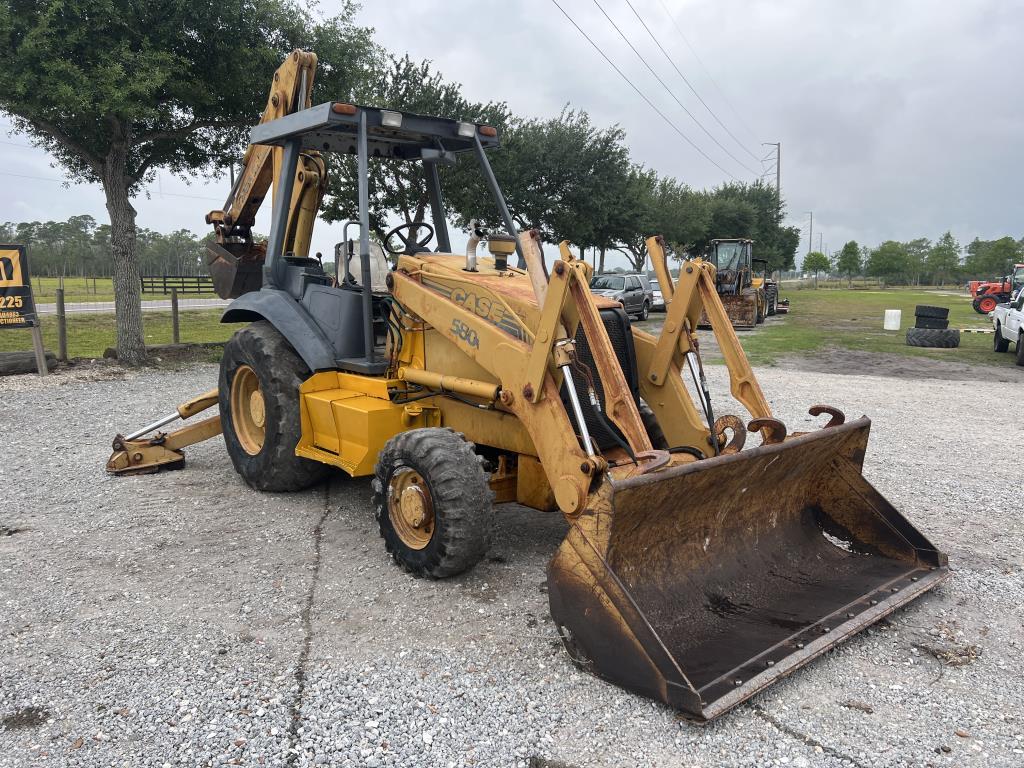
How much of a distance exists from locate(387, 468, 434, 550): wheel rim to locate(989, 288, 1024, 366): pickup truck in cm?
1513

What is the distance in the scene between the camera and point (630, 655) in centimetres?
311

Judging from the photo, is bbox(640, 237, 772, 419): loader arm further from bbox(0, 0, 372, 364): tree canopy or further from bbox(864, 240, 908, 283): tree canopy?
bbox(864, 240, 908, 283): tree canopy

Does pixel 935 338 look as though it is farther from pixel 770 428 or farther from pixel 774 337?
pixel 770 428

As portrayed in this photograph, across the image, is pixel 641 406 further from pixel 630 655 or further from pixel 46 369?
pixel 46 369

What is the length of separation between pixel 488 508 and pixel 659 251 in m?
1.94

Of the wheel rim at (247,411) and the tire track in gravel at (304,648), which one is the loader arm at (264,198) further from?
the tire track in gravel at (304,648)

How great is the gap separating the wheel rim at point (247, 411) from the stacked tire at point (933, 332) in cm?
1693

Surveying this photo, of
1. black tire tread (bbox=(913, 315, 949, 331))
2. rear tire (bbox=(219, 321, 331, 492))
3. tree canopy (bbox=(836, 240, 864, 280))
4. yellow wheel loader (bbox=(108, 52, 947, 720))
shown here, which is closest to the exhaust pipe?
yellow wheel loader (bbox=(108, 52, 947, 720))

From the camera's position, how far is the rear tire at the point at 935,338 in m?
18.0

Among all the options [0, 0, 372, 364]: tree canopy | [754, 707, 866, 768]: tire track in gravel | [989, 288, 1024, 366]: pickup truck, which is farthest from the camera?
[989, 288, 1024, 366]: pickup truck

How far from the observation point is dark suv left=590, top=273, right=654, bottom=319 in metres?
24.6

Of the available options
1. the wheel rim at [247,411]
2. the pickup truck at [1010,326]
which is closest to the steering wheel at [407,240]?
the wheel rim at [247,411]

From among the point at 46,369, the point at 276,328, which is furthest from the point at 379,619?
the point at 46,369

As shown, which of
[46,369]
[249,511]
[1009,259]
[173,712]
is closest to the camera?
[173,712]
